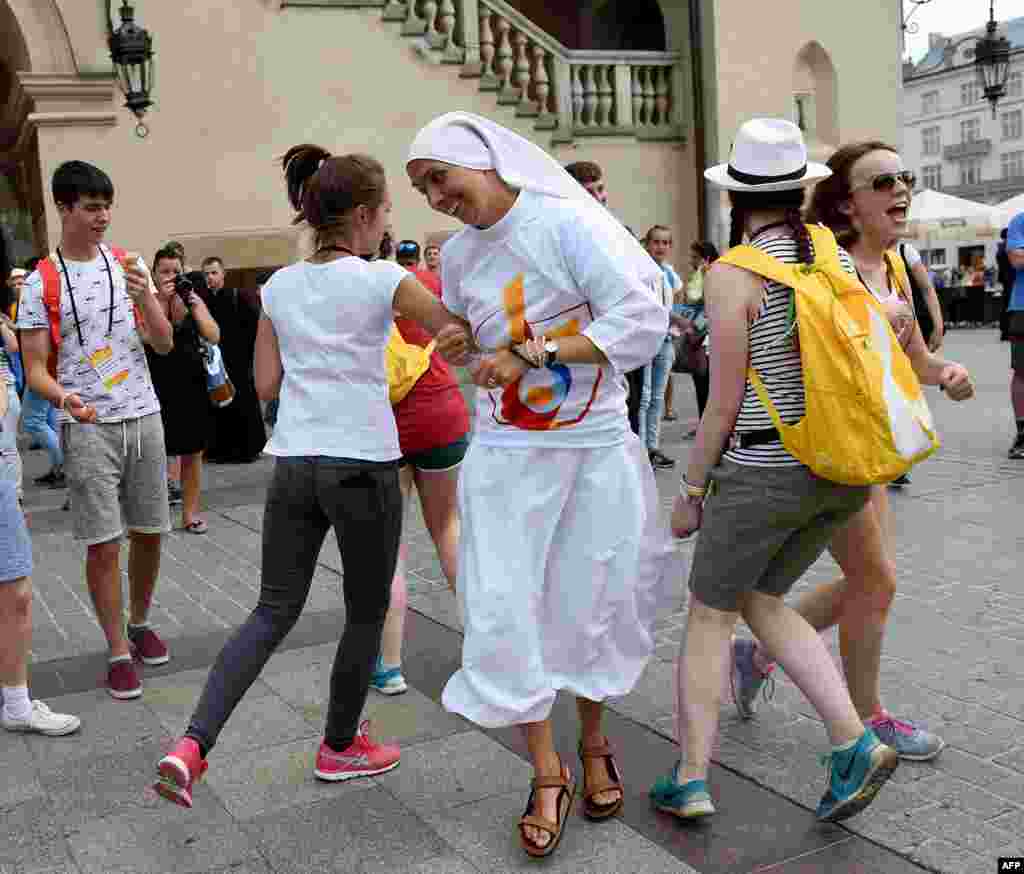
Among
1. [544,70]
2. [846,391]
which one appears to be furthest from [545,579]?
[544,70]

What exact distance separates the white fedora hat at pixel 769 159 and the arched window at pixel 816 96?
14.5m

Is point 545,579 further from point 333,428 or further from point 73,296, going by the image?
point 73,296

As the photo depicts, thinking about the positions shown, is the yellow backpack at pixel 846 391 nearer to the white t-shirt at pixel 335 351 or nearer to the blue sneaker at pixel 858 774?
the blue sneaker at pixel 858 774

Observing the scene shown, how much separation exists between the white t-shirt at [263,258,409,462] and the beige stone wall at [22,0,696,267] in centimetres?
960

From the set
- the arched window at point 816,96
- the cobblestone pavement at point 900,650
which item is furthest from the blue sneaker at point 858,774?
the arched window at point 816,96

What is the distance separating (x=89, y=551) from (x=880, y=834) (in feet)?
10.2

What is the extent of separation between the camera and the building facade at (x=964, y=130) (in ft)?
258

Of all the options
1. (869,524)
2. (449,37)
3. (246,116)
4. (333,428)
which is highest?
(449,37)

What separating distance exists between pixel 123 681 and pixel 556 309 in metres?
2.48

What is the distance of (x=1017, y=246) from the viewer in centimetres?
882

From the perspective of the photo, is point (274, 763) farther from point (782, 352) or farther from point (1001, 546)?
point (1001, 546)

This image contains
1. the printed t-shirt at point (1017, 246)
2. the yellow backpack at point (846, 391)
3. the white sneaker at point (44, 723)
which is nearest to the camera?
the yellow backpack at point (846, 391)

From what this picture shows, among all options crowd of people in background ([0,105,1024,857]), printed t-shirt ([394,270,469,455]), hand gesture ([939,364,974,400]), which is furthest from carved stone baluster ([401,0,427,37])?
hand gesture ([939,364,974,400])

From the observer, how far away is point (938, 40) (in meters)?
87.8
